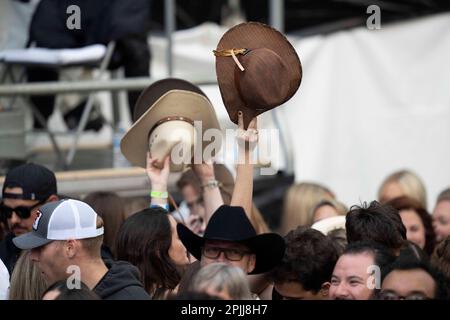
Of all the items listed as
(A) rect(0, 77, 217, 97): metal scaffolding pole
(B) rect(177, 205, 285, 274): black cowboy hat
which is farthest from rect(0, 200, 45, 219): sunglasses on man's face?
(A) rect(0, 77, 217, 97): metal scaffolding pole

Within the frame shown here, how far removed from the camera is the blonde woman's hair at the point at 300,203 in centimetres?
722

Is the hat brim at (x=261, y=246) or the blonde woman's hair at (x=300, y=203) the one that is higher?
the hat brim at (x=261, y=246)

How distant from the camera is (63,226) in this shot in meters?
4.65

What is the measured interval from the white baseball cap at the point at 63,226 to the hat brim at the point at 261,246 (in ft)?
1.18

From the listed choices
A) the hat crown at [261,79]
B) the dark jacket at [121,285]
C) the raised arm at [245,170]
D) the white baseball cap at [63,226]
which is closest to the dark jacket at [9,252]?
the white baseball cap at [63,226]

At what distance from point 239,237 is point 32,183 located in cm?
162

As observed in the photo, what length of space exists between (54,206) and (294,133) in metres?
6.60

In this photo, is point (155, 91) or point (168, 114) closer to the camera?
point (168, 114)

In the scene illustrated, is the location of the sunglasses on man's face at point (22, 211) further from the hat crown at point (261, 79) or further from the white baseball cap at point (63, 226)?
the hat crown at point (261, 79)

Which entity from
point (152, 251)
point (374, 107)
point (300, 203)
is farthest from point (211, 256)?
point (374, 107)

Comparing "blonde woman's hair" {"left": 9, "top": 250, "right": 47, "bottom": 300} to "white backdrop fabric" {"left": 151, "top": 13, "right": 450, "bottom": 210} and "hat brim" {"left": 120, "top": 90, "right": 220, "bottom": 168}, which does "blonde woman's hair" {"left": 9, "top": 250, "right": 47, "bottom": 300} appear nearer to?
"hat brim" {"left": 120, "top": 90, "right": 220, "bottom": 168}

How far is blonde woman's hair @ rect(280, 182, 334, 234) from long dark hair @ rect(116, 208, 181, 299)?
225 centimetres

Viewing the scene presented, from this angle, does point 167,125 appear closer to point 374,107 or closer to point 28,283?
point 28,283
